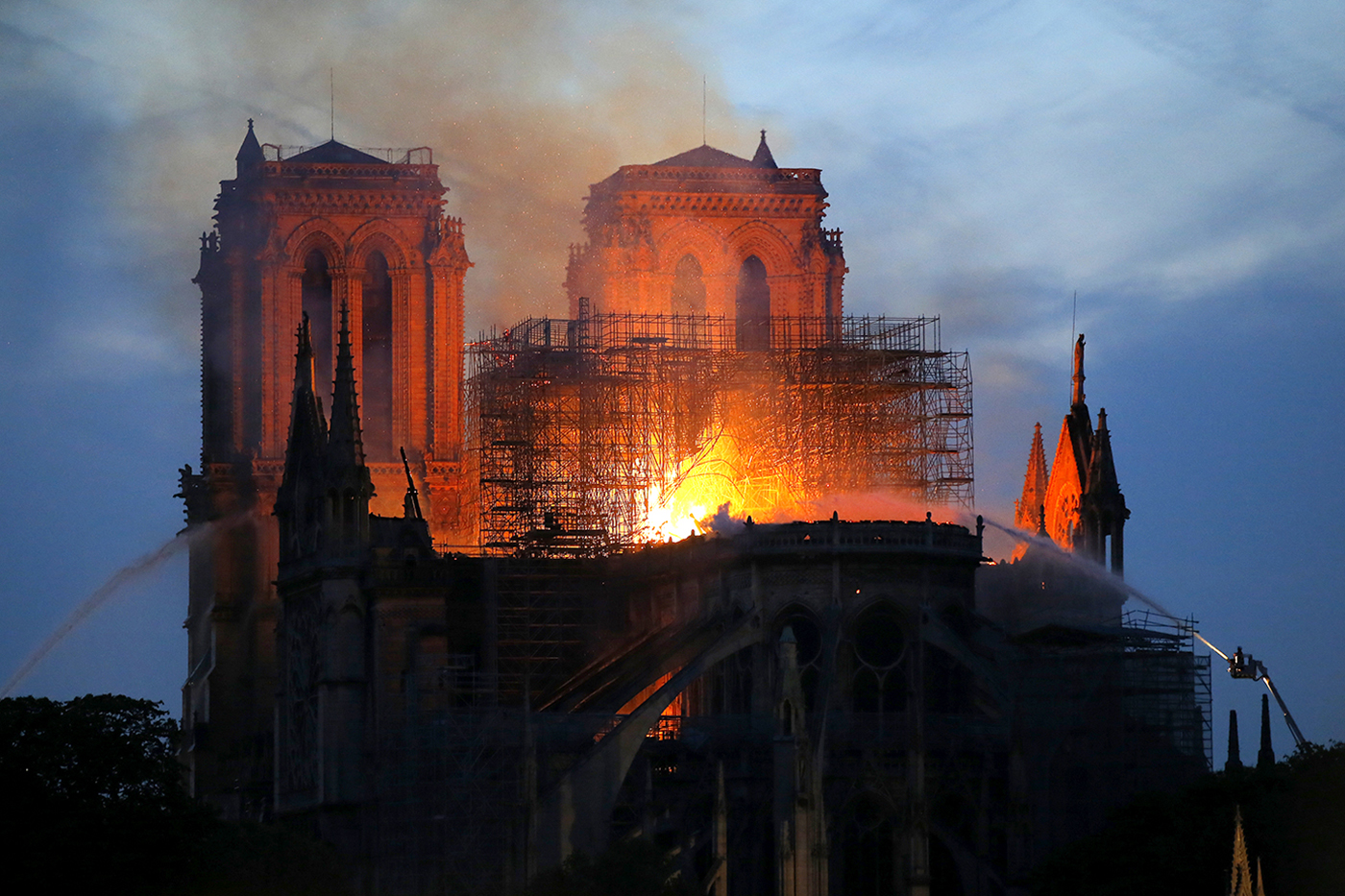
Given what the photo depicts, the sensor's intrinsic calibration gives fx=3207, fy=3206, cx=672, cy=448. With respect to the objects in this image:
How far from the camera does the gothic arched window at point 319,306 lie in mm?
126562

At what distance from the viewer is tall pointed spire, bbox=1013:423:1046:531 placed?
12156 cm

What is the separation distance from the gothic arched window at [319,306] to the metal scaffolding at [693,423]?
10.7 m

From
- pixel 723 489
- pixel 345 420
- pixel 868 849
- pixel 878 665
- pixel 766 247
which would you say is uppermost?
pixel 766 247

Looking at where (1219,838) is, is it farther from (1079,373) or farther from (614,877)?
(1079,373)

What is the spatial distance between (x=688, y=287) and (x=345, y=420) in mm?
22198

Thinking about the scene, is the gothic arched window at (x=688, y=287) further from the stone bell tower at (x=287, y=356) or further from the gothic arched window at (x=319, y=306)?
the gothic arched window at (x=319, y=306)

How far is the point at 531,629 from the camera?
103 meters

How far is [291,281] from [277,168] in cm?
458

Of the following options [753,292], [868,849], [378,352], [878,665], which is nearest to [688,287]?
[753,292]

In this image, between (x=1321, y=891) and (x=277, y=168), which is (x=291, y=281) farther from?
(x=1321, y=891)

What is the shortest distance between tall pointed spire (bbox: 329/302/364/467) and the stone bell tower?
17335 millimetres

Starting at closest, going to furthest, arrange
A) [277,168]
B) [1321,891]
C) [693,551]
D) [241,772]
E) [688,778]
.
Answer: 1. [1321,891]
2. [688,778]
3. [693,551]
4. [241,772]
5. [277,168]

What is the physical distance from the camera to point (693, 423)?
114 meters

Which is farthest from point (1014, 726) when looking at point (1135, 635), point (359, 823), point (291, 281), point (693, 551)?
point (291, 281)
